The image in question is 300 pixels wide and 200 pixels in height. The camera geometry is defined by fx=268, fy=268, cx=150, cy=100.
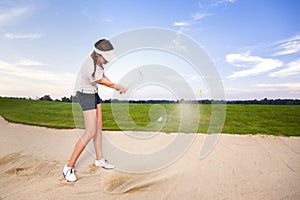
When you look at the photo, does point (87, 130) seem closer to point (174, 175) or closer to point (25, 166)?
point (174, 175)

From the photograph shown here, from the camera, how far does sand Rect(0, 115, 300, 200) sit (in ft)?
12.9

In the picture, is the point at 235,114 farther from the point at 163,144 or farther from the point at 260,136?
the point at 163,144

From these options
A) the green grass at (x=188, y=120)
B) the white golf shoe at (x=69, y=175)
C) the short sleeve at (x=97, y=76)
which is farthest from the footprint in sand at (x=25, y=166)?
the short sleeve at (x=97, y=76)

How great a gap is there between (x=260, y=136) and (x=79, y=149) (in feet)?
17.9

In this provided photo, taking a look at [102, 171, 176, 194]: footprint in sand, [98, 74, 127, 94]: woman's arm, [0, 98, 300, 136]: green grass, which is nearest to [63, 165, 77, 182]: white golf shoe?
[102, 171, 176, 194]: footprint in sand

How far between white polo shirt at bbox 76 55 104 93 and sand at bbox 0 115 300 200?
1.54 m

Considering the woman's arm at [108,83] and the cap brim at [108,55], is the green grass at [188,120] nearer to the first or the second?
the woman's arm at [108,83]

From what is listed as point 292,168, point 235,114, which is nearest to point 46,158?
point 292,168

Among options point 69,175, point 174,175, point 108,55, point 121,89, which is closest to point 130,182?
point 174,175

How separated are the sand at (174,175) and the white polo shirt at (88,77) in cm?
154

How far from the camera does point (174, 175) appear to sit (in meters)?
4.71

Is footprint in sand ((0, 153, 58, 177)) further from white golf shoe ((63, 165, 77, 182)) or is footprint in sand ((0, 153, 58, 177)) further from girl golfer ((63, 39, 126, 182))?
girl golfer ((63, 39, 126, 182))

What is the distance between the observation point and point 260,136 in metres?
7.77

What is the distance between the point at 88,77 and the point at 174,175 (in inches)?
89.4
